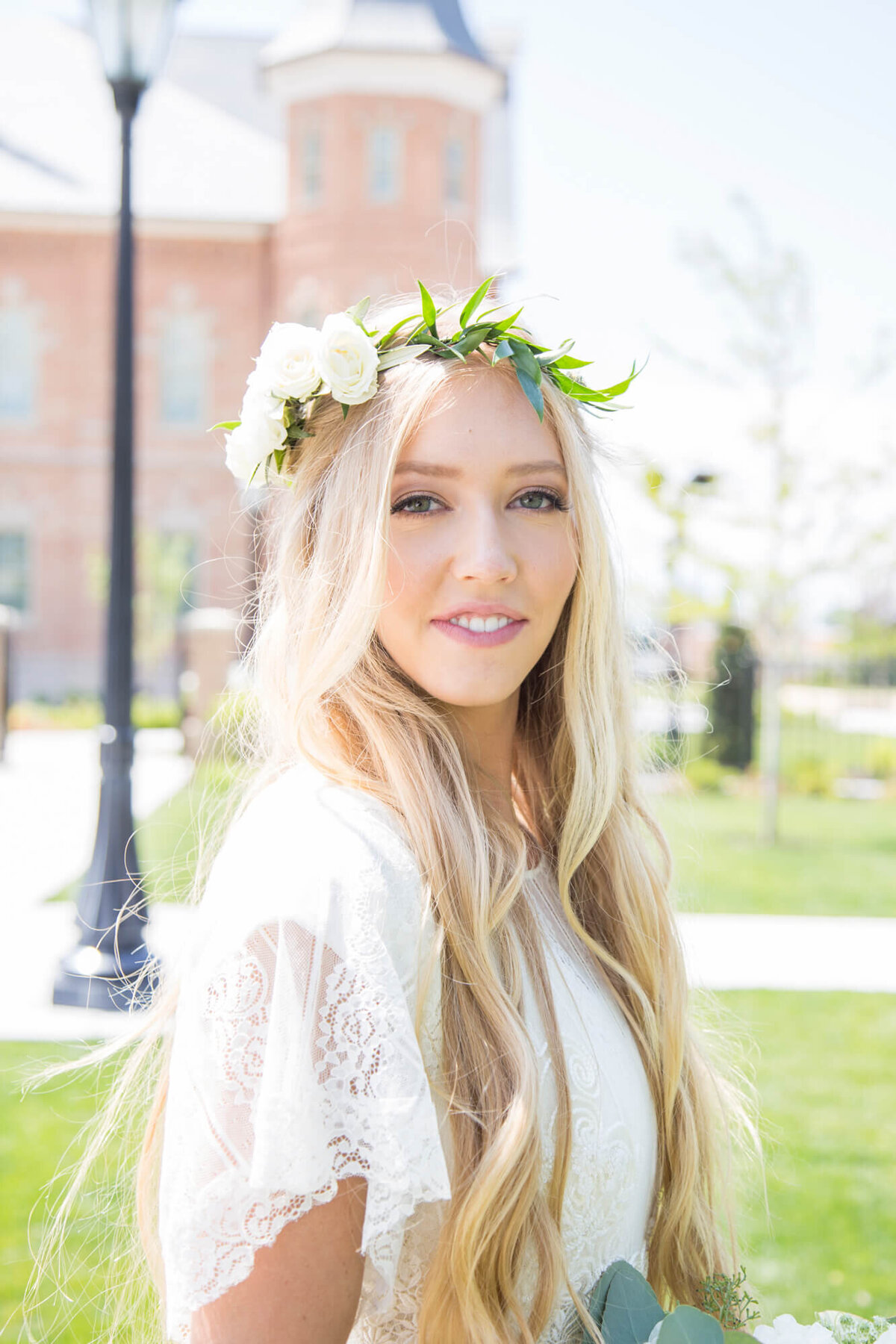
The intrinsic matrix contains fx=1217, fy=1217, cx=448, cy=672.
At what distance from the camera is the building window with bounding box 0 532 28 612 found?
24.2m

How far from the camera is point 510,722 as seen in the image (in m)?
2.02

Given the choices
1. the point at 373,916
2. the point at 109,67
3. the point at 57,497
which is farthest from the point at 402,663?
the point at 57,497

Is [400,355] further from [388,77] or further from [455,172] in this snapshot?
[455,172]

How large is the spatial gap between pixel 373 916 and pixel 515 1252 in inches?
18.2

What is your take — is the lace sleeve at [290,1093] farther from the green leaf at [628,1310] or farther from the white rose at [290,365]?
the white rose at [290,365]

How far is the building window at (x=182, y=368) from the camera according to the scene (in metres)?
24.3

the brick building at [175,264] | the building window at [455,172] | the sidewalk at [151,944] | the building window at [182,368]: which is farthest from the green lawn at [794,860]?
the building window at [182,368]

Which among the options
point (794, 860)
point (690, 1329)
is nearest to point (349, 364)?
point (690, 1329)

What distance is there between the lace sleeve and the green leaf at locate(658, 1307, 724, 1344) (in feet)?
0.91

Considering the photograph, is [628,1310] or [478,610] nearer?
[628,1310]

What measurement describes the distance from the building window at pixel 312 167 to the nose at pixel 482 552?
903 inches

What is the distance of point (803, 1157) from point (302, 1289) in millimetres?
3589

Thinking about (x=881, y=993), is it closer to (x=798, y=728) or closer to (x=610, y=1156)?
(x=610, y=1156)

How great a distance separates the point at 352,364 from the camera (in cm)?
176
